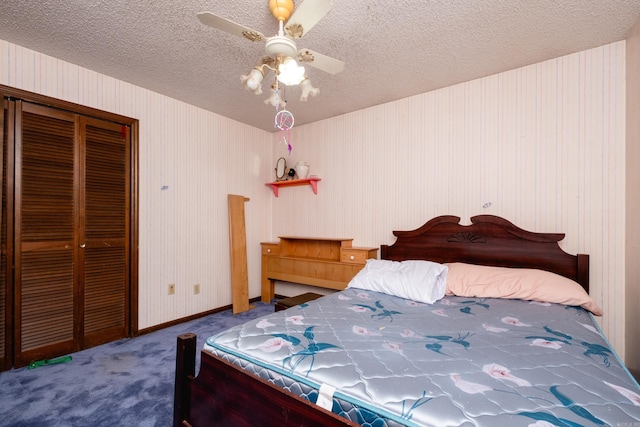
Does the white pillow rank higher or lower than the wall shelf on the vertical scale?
lower

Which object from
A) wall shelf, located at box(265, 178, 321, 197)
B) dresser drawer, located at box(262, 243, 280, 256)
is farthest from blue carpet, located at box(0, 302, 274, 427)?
wall shelf, located at box(265, 178, 321, 197)

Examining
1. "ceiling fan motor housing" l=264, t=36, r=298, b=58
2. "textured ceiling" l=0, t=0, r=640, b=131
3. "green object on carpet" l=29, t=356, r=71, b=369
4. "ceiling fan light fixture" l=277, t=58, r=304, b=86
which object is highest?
"textured ceiling" l=0, t=0, r=640, b=131

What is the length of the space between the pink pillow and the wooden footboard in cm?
157

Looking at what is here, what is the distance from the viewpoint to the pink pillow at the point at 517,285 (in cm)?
182

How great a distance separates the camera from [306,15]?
1.39m

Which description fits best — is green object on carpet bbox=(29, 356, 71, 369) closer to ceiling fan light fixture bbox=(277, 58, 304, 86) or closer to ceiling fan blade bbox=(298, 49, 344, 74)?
ceiling fan light fixture bbox=(277, 58, 304, 86)

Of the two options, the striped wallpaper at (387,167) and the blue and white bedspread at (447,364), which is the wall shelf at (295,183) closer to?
the striped wallpaper at (387,167)

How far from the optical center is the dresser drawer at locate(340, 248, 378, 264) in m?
3.03

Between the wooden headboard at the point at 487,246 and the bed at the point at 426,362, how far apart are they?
0.04 metres

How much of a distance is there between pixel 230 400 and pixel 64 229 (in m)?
2.21

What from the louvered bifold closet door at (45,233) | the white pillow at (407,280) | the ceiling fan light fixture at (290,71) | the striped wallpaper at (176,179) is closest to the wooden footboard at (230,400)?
the white pillow at (407,280)

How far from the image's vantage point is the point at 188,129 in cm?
326

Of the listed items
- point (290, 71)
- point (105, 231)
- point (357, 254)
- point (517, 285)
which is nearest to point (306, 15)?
point (290, 71)

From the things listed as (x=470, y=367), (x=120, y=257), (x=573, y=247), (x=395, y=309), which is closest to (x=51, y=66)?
(x=120, y=257)
